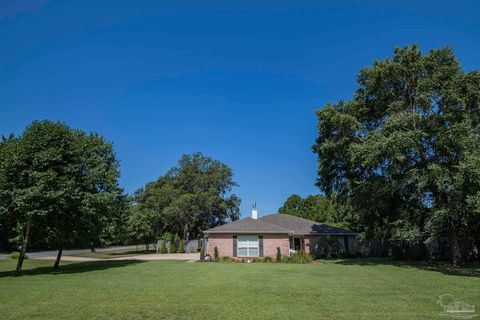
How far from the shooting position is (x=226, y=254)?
A: 94.3ft

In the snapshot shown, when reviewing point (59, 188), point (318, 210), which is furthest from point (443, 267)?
point (318, 210)

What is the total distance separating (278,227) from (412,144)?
13833 millimetres

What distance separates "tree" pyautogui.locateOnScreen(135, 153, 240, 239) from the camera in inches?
1866

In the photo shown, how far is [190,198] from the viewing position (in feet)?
154

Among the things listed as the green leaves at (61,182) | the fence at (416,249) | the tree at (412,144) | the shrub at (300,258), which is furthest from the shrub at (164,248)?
the tree at (412,144)

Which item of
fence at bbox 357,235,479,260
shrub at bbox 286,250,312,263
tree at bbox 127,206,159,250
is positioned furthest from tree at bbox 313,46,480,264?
tree at bbox 127,206,159,250

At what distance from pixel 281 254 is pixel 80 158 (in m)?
17.3

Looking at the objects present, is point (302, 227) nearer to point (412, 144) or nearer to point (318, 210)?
point (412, 144)

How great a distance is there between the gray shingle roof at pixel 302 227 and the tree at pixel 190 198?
12.7 m

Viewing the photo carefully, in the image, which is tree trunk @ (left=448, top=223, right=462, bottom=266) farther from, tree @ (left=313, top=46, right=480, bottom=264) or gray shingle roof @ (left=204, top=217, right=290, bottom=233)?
gray shingle roof @ (left=204, top=217, right=290, bottom=233)

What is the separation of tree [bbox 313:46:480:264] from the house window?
341 inches

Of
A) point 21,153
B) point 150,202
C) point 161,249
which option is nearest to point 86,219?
point 21,153

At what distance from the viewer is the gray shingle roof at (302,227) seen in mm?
33406

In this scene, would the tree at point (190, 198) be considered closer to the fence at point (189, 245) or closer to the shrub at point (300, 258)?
the fence at point (189, 245)
